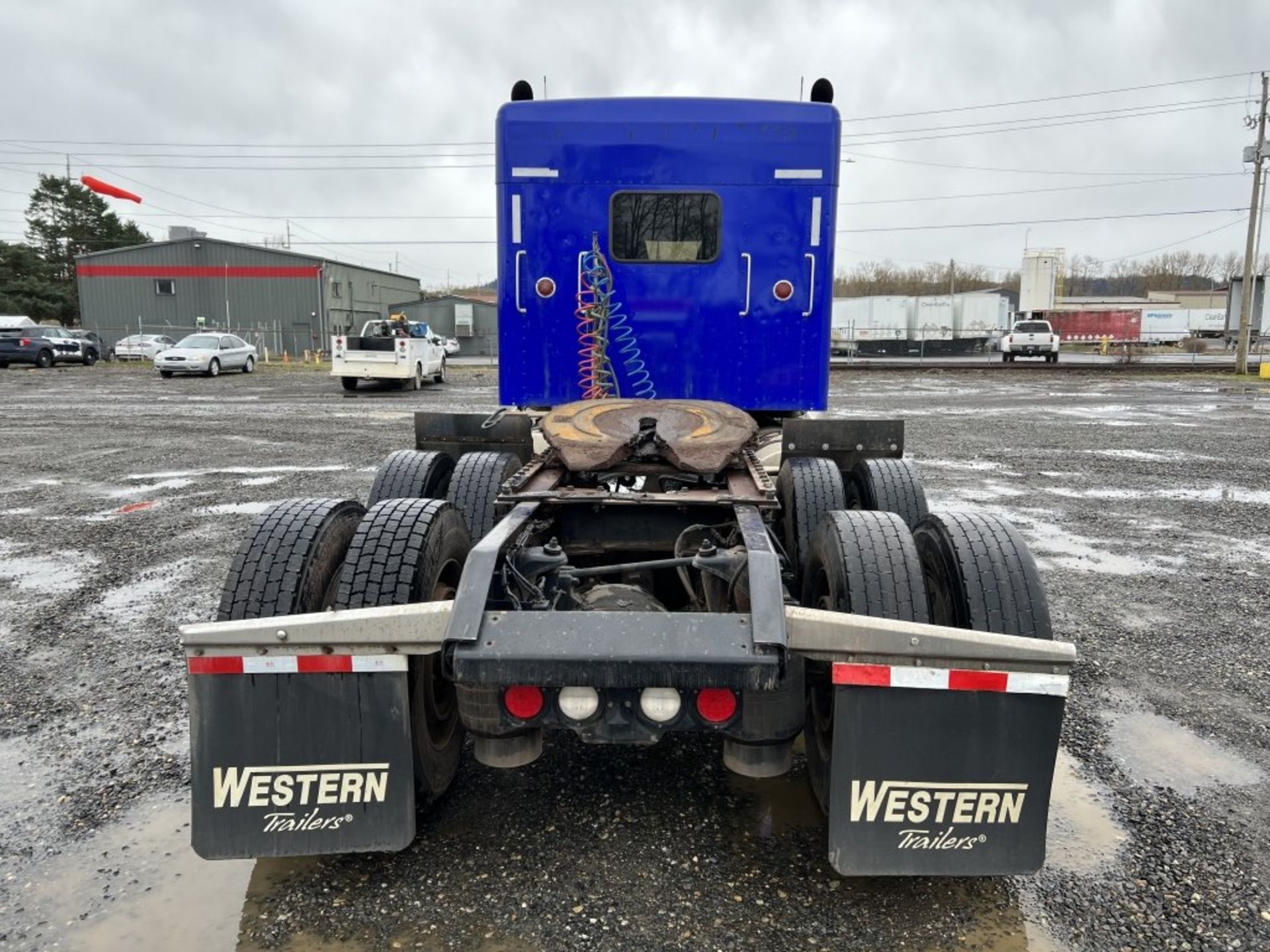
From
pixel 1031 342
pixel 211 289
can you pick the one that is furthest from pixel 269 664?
pixel 211 289

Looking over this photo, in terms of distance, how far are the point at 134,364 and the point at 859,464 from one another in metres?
39.2

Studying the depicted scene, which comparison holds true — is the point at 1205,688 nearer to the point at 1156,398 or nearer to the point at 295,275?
the point at 1156,398

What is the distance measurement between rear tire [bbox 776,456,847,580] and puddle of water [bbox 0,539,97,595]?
475cm

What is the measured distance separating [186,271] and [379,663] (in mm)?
53179

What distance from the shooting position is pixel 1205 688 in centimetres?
439

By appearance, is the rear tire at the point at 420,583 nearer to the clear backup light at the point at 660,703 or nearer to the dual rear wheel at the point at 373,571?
the dual rear wheel at the point at 373,571

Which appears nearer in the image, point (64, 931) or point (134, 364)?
point (64, 931)

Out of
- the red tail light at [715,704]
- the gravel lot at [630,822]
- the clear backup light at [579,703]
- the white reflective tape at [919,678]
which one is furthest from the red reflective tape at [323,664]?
the white reflective tape at [919,678]

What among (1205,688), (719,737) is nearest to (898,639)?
(719,737)

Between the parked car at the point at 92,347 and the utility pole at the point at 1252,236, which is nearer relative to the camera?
the utility pole at the point at 1252,236

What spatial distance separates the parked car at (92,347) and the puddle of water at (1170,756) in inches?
1553

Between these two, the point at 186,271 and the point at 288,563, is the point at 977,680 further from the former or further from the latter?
the point at 186,271

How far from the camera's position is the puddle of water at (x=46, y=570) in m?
6.05

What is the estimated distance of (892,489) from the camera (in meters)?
4.89
